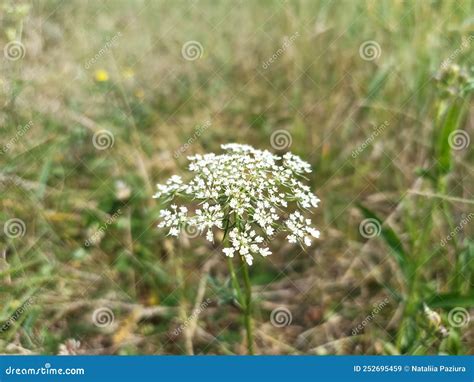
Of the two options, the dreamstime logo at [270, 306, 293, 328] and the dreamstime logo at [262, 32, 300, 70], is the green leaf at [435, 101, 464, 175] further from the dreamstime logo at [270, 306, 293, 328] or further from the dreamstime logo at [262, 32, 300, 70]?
the dreamstime logo at [262, 32, 300, 70]

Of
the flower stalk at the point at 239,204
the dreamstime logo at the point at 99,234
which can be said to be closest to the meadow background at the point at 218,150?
the dreamstime logo at the point at 99,234

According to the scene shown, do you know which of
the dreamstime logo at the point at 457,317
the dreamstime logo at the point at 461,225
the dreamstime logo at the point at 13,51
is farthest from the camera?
the dreamstime logo at the point at 13,51

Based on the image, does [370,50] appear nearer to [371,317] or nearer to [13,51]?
[371,317]

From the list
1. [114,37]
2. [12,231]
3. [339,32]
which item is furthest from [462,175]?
[12,231]

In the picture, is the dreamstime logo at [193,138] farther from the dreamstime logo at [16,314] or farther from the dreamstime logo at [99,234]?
the dreamstime logo at [16,314]

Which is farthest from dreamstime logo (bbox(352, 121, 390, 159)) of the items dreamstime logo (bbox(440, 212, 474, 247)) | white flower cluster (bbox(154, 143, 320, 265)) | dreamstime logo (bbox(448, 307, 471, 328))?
white flower cluster (bbox(154, 143, 320, 265))

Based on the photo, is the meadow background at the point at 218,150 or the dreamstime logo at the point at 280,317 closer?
the meadow background at the point at 218,150

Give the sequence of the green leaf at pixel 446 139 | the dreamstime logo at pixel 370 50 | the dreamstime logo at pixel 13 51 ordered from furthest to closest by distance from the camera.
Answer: the dreamstime logo at pixel 370 50
the dreamstime logo at pixel 13 51
the green leaf at pixel 446 139

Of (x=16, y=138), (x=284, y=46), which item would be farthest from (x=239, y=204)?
(x=284, y=46)
